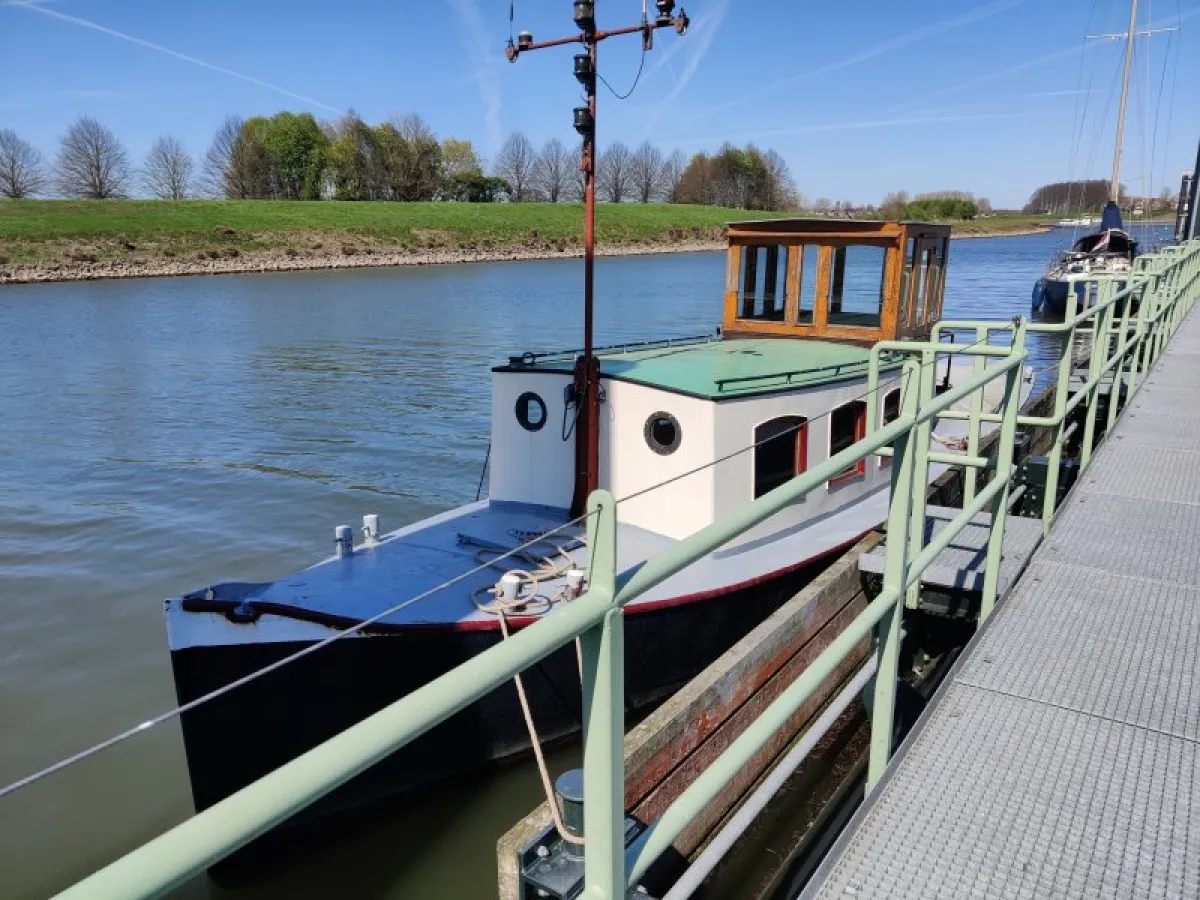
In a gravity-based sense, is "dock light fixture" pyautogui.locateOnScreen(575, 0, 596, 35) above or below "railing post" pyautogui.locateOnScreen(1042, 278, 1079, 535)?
above

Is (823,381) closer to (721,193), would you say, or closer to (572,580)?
(572,580)

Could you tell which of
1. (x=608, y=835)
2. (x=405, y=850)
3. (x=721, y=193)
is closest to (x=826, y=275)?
(x=405, y=850)

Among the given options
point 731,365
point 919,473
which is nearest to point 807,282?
point 731,365

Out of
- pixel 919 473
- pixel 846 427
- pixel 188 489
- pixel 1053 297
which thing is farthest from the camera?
pixel 1053 297

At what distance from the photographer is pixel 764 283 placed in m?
9.86

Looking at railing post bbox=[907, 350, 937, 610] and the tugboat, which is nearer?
railing post bbox=[907, 350, 937, 610]

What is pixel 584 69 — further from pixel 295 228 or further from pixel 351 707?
pixel 295 228

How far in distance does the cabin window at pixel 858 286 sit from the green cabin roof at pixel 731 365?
0.41 metres

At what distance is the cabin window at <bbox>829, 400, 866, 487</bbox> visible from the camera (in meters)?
8.19

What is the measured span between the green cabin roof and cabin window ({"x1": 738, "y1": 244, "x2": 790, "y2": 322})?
0.34 meters

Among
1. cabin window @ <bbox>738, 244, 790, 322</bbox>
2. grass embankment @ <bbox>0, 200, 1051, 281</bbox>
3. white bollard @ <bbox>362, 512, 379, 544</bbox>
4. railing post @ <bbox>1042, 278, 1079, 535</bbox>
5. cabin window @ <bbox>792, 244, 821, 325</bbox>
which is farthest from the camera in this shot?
grass embankment @ <bbox>0, 200, 1051, 281</bbox>

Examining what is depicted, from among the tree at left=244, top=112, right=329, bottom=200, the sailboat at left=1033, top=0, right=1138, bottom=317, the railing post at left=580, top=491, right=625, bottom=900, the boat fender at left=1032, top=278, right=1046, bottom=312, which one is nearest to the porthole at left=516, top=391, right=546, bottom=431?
the railing post at left=580, top=491, right=625, bottom=900

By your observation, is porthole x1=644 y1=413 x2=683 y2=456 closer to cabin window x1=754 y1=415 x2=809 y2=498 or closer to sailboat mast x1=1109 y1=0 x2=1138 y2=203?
cabin window x1=754 y1=415 x2=809 y2=498

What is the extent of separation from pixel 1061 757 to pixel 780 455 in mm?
4920
